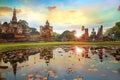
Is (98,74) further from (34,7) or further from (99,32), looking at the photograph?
(34,7)

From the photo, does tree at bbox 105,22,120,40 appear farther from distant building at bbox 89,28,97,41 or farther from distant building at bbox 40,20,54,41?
distant building at bbox 40,20,54,41

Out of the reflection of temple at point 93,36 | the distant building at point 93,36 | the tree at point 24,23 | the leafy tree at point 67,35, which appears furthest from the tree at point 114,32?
the tree at point 24,23

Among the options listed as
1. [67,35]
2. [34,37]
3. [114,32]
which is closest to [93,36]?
[114,32]

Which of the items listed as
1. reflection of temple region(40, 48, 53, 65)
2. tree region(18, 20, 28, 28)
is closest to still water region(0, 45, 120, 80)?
reflection of temple region(40, 48, 53, 65)

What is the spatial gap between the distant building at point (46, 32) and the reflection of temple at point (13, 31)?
1.04 feet

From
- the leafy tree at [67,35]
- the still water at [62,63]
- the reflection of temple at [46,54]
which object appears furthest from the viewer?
the leafy tree at [67,35]

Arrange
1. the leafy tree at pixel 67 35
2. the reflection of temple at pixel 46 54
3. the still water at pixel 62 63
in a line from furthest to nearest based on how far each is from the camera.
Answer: the leafy tree at pixel 67 35 < the reflection of temple at pixel 46 54 < the still water at pixel 62 63

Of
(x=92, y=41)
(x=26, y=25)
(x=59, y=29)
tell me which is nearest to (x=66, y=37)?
(x=59, y=29)

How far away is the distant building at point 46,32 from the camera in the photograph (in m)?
4.87

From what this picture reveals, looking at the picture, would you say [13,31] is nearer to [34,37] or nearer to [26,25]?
[26,25]

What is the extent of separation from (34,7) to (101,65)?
1894 millimetres

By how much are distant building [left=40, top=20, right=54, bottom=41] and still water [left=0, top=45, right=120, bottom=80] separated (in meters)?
0.21

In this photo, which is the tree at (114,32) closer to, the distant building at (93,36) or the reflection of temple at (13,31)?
the distant building at (93,36)

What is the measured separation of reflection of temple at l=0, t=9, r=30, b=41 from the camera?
484cm
